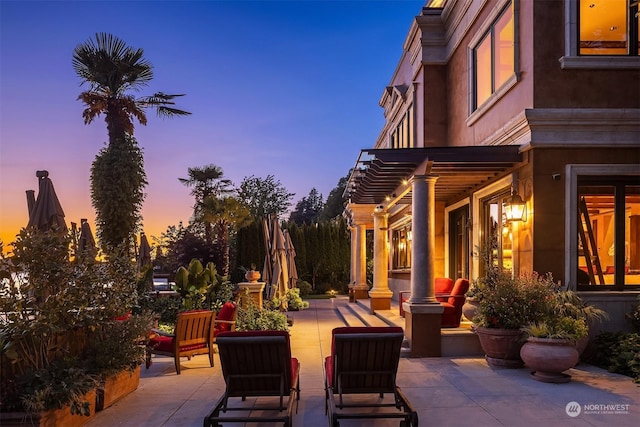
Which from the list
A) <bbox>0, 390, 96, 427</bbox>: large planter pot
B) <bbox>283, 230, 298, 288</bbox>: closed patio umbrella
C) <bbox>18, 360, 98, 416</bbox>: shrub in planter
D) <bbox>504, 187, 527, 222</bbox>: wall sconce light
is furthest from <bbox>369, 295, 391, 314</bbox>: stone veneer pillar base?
<bbox>0, 390, 96, 427</bbox>: large planter pot

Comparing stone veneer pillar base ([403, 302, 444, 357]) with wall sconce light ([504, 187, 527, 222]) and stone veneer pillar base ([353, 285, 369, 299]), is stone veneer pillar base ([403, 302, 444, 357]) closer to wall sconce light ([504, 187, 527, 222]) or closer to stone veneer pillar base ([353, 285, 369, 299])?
wall sconce light ([504, 187, 527, 222])

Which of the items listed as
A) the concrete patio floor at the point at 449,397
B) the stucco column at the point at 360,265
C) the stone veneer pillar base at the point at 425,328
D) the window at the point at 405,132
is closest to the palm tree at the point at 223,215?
the stucco column at the point at 360,265

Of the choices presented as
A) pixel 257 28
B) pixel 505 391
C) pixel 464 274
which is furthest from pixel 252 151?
pixel 505 391

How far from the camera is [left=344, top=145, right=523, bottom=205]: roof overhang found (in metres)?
8.80

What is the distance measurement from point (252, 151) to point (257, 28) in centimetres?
2826

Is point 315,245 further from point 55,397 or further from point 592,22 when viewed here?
point 55,397

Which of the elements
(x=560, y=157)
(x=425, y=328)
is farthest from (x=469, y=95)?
(x=425, y=328)

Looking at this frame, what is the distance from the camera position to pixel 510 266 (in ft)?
32.8

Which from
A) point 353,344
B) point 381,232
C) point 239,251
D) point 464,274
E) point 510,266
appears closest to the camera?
point 353,344

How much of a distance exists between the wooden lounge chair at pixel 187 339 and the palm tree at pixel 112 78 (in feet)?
39.9

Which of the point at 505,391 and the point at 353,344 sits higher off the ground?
the point at 353,344

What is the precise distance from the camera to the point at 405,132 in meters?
16.4

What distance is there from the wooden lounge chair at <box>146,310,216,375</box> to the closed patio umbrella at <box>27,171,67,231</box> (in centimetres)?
224

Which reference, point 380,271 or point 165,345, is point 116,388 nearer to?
point 165,345
